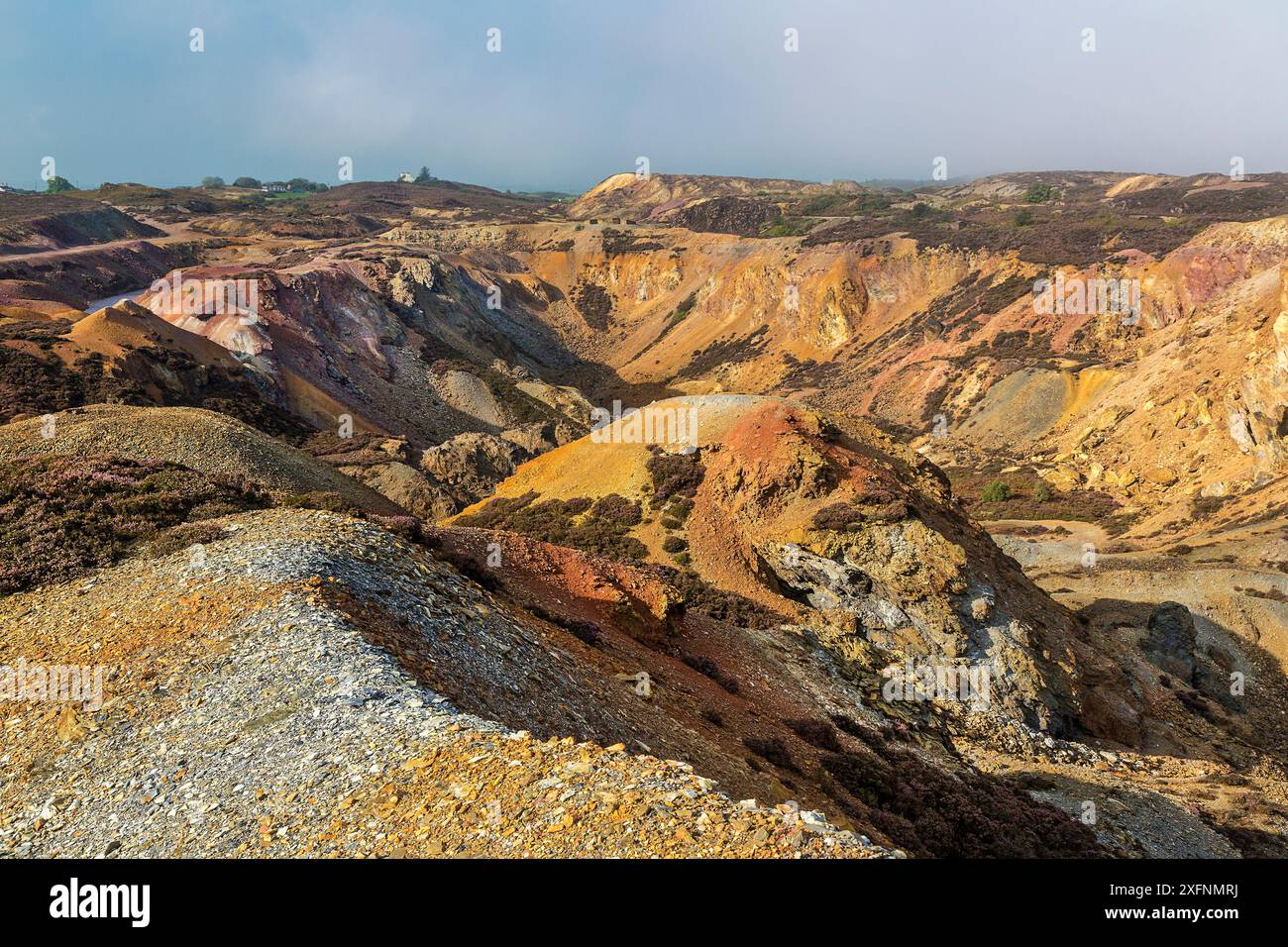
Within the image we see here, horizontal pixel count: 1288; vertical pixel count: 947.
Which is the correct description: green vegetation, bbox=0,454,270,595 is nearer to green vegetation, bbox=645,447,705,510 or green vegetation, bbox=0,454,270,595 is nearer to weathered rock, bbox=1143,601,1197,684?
green vegetation, bbox=645,447,705,510

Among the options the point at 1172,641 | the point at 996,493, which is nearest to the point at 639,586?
the point at 1172,641

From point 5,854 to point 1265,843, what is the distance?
27249mm

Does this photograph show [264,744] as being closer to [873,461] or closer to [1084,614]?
[873,461]

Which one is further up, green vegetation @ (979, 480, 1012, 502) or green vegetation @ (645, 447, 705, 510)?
green vegetation @ (645, 447, 705, 510)

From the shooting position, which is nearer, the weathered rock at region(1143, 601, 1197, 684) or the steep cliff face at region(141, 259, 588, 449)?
the weathered rock at region(1143, 601, 1197, 684)

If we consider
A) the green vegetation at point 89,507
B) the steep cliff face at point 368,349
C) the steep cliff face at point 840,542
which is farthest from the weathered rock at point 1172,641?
the steep cliff face at point 368,349

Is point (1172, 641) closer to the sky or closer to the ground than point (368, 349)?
closer to the ground

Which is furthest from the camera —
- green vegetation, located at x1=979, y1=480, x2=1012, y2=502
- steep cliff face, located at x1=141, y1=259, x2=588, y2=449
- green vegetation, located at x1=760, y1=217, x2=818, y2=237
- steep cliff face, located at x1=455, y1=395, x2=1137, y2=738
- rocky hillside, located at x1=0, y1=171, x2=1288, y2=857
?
green vegetation, located at x1=760, y1=217, x2=818, y2=237

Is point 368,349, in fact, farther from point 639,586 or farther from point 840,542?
point 639,586

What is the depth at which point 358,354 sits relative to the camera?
7612 cm

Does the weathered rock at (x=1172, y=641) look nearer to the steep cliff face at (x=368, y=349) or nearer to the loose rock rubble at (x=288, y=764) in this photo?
the loose rock rubble at (x=288, y=764)

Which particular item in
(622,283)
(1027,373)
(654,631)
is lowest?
(654,631)

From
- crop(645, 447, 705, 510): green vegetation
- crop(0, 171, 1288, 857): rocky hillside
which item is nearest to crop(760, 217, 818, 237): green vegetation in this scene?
crop(0, 171, 1288, 857): rocky hillside

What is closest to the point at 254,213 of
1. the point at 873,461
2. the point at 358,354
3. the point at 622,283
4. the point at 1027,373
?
the point at 622,283
